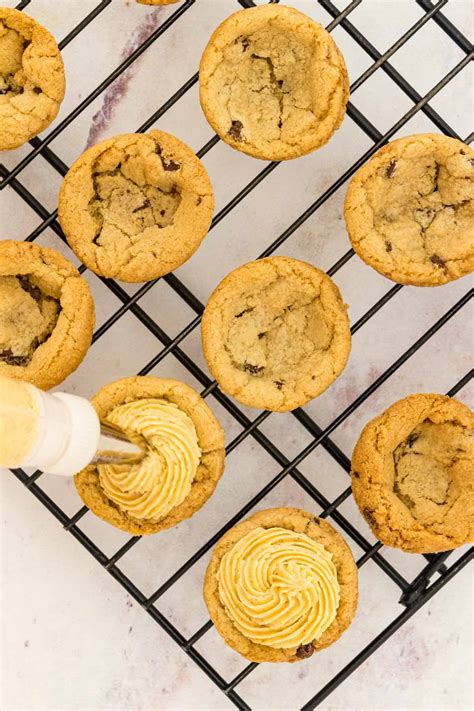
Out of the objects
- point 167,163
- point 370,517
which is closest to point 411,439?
point 370,517

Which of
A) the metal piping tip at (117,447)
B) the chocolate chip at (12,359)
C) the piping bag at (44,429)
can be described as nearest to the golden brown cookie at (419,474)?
the metal piping tip at (117,447)

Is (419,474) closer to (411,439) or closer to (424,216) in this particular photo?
(411,439)

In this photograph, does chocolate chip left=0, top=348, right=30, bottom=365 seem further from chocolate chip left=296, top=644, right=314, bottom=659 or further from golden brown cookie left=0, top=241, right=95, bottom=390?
chocolate chip left=296, top=644, right=314, bottom=659

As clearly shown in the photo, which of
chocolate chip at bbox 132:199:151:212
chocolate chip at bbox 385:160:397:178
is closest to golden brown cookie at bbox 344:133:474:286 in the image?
chocolate chip at bbox 385:160:397:178

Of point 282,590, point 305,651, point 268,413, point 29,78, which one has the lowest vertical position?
point 305,651

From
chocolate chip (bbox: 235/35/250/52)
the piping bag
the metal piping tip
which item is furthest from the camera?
chocolate chip (bbox: 235/35/250/52)

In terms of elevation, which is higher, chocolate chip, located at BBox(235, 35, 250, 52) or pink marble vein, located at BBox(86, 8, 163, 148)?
pink marble vein, located at BBox(86, 8, 163, 148)

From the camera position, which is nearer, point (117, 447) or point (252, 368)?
point (117, 447)
